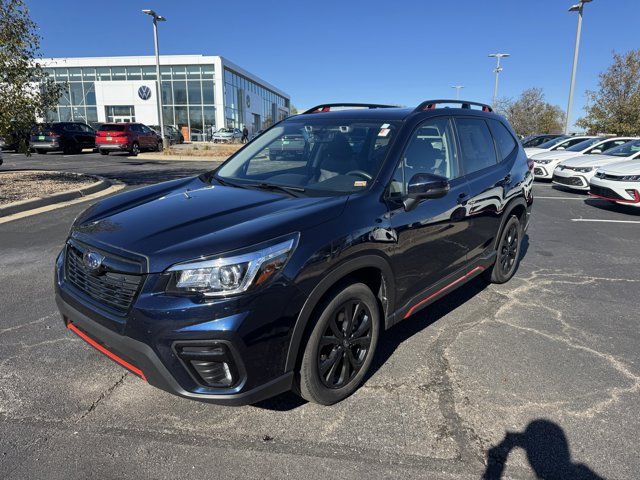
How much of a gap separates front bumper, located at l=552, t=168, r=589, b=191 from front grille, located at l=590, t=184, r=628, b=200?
1.99 meters

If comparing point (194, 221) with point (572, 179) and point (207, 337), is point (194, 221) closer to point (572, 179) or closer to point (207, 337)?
point (207, 337)

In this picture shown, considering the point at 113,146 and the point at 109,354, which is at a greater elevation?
the point at 113,146

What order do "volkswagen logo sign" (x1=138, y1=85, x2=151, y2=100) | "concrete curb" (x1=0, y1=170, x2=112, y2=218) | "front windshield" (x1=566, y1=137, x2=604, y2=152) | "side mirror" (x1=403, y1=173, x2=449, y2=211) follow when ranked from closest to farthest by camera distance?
"side mirror" (x1=403, y1=173, x2=449, y2=211), "concrete curb" (x1=0, y1=170, x2=112, y2=218), "front windshield" (x1=566, y1=137, x2=604, y2=152), "volkswagen logo sign" (x1=138, y1=85, x2=151, y2=100)

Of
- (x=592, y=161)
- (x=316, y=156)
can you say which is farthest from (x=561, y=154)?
(x=316, y=156)

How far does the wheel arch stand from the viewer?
7.86 ft

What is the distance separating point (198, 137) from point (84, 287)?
1817 inches

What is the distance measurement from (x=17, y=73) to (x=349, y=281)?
9941 mm

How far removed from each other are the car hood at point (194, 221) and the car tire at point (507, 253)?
2.65m

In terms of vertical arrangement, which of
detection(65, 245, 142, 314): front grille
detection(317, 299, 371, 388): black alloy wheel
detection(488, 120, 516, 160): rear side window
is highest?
detection(488, 120, 516, 160): rear side window

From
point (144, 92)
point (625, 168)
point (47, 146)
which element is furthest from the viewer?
point (144, 92)

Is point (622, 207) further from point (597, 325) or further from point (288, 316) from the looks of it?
point (288, 316)

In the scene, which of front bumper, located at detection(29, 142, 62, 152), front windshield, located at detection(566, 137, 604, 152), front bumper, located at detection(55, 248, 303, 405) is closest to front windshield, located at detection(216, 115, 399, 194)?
front bumper, located at detection(55, 248, 303, 405)

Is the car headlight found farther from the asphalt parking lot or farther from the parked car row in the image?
the parked car row

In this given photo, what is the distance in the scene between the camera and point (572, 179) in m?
12.0
